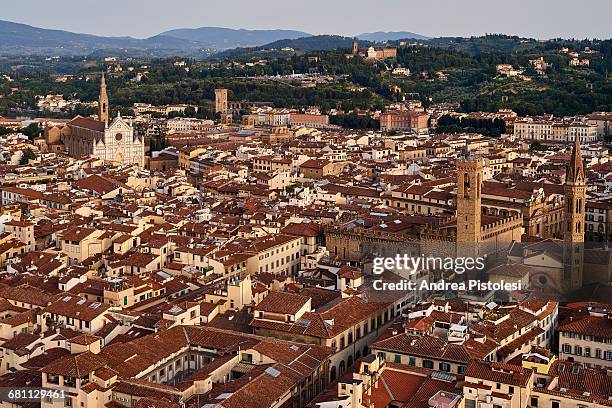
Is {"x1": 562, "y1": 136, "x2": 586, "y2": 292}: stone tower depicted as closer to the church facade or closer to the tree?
the church facade

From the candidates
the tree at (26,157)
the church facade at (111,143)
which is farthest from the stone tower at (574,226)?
the tree at (26,157)

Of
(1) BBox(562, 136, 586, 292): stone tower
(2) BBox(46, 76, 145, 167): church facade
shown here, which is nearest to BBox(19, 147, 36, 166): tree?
(2) BBox(46, 76, 145, 167): church facade

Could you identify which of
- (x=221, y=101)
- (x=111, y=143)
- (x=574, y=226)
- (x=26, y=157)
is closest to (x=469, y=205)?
(x=574, y=226)

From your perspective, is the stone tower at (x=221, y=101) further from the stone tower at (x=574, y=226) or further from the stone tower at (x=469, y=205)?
the stone tower at (x=574, y=226)

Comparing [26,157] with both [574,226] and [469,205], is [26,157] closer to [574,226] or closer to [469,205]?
[469,205]

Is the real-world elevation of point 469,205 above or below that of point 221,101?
below

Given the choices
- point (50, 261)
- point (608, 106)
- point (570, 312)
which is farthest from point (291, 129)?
point (570, 312)
